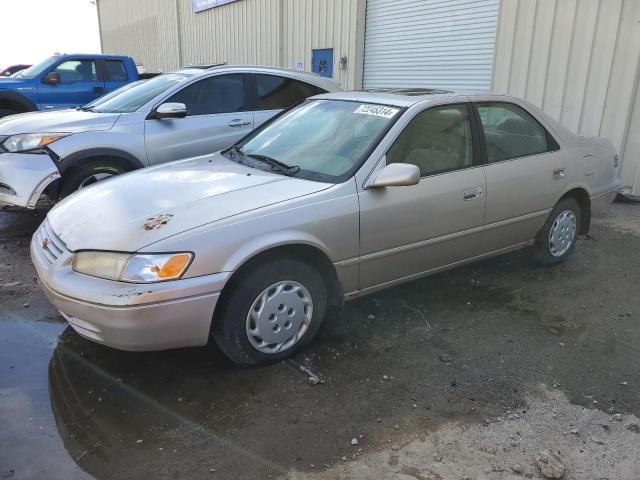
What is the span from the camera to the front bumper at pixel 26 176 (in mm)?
5121

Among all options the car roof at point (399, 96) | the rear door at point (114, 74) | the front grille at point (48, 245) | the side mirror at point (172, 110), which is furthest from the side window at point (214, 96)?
the rear door at point (114, 74)

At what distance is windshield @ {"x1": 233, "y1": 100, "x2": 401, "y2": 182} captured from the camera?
349 cm

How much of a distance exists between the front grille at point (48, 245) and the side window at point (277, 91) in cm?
337

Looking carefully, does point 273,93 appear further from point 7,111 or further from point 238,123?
point 7,111

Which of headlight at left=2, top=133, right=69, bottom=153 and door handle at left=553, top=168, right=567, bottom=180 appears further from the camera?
headlight at left=2, top=133, right=69, bottom=153

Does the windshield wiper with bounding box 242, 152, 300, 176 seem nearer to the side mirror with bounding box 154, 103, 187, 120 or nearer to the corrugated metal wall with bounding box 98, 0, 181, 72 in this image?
the side mirror with bounding box 154, 103, 187, 120

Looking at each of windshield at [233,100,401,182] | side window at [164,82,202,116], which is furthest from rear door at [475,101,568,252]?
side window at [164,82,202,116]

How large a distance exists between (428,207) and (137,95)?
3.89 meters

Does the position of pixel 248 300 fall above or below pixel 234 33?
below

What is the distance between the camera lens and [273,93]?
636 cm

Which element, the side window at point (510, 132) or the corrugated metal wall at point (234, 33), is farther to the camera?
the corrugated metal wall at point (234, 33)

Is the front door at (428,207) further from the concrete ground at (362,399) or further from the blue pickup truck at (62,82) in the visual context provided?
the blue pickup truck at (62,82)

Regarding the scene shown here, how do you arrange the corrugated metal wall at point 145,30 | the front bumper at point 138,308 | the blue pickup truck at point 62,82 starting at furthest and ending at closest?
1. the corrugated metal wall at point 145,30
2. the blue pickup truck at point 62,82
3. the front bumper at point 138,308

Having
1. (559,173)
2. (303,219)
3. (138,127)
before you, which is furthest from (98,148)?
(559,173)
